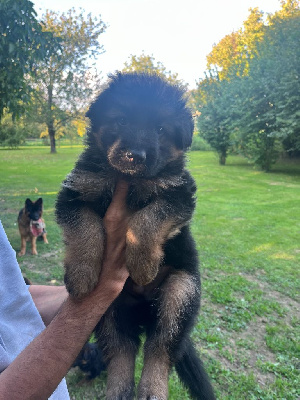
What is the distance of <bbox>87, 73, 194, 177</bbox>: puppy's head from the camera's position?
187cm

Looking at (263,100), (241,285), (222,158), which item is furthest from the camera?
(222,158)

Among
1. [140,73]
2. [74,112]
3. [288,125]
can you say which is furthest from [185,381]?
[74,112]

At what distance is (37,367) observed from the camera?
1375 mm

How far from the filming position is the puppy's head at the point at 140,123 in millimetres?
1873

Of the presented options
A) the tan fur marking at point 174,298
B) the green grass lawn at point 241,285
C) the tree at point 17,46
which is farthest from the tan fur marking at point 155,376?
the tree at point 17,46

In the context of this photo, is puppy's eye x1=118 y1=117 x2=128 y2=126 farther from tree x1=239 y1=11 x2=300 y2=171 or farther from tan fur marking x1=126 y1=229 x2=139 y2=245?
tree x1=239 y1=11 x2=300 y2=171

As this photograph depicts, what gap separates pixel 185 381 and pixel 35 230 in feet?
17.6

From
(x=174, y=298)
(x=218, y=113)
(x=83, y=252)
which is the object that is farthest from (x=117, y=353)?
(x=218, y=113)

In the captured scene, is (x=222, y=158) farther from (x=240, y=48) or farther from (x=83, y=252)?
(x=83, y=252)

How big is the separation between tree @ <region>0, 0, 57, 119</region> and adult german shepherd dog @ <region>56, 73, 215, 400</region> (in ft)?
12.9

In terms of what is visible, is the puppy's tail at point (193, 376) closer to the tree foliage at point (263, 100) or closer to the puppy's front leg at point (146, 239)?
the puppy's front leg at point (146, 239)

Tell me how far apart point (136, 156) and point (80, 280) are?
28.6 inches

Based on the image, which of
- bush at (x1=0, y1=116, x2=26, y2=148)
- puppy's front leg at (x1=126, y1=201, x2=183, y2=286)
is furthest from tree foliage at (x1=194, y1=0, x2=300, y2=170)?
bush at (x1=0, y1=116, x2=26, y2=148)

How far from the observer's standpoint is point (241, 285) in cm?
604
